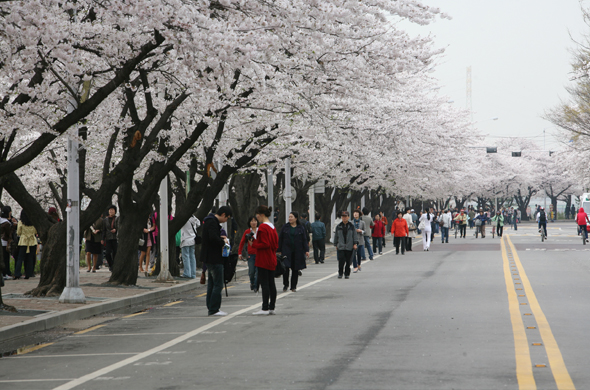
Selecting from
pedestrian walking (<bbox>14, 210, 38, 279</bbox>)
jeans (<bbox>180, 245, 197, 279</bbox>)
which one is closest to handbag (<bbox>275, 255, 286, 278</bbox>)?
jeans (<bbox>180, 245, 197, 279</bbox>)

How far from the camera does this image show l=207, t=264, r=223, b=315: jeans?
41.2 feet

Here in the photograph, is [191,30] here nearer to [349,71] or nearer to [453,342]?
[453,342]

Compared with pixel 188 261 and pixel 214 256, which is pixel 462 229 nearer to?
pixel 188 261

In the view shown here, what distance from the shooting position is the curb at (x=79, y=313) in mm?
10859

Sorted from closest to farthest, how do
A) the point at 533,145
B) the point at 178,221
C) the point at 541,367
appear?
1. the point at 541,367
2. the point at 178,221
3. the point at 533,145

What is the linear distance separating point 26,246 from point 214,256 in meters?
9.80

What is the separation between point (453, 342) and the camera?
366 inches

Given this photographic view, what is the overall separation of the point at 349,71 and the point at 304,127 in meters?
7.43

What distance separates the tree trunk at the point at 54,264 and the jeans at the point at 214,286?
4.44m

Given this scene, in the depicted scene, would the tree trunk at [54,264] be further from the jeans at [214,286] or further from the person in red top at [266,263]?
the person in red top at [266,263]

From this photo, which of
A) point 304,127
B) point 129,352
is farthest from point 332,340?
point 304,127

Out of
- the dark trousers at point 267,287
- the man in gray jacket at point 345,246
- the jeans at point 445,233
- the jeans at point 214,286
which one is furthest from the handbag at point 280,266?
the jeans at point 445,233

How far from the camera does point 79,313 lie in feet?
42.7

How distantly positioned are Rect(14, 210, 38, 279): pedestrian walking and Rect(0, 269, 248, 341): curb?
15.5ft
